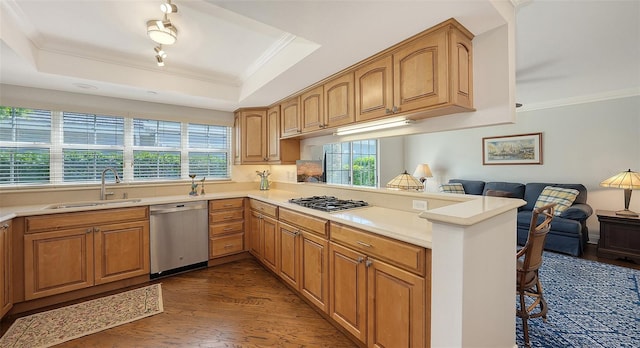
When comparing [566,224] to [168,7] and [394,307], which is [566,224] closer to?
[394,307]

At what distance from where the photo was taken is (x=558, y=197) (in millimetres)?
4066

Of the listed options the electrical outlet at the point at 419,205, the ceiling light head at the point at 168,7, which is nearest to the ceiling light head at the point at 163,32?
the ceiling light head at the point at 168,7

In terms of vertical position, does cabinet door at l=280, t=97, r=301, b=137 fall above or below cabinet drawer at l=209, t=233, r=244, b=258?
above

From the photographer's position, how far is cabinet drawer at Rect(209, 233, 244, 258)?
10.9 ft

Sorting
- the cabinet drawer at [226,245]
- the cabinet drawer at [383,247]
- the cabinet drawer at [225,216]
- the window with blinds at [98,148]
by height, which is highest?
the window with blinds at [98,148]

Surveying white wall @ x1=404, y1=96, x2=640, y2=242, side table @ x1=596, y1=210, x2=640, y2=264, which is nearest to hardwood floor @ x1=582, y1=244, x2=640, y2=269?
side table @ x1=596, y1=210, x2=640, y2=264

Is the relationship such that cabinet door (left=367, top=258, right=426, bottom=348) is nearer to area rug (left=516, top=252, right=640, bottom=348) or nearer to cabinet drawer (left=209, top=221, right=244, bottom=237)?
area rug (left=516, top=252, right=640, bottom=348)

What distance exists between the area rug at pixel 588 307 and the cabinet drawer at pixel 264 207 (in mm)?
2354

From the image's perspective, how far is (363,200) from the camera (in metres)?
2.58

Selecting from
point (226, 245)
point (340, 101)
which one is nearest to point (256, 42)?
point (340, 101)

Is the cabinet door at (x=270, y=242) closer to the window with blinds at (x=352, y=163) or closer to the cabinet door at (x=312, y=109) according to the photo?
the cabinet door at (x=312, y=109)

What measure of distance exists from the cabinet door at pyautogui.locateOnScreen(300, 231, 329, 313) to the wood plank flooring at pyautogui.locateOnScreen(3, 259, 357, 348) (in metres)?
0.19

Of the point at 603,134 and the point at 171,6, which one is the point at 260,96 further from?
the point at 603,134

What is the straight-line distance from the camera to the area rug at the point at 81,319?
1971 mm
